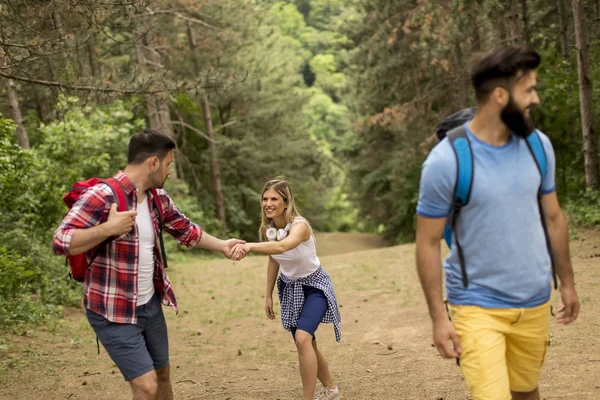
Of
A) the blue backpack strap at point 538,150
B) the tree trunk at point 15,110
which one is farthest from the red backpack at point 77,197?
the tree trunk at point 15,110

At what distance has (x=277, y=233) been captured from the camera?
562 cm

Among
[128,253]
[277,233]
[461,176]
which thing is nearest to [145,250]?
[128,253]

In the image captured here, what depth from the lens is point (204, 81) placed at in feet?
33.4

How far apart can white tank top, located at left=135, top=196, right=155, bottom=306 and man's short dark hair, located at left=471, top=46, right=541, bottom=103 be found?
7.49 ft

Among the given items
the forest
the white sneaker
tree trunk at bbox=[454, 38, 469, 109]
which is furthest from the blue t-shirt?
tree trunk at bbox=[454, 38, 469, 109]

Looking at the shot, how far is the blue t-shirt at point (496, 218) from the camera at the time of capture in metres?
3.18

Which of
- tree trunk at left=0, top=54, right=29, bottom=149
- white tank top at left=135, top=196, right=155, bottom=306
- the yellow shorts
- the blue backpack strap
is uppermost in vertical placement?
tree trunk at left=0, top=54, right=29, bottom=149

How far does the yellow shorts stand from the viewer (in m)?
3.16

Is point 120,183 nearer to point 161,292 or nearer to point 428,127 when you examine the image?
point 161,292

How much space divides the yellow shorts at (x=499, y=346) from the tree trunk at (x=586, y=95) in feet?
39.1

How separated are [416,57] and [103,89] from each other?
1949 cm

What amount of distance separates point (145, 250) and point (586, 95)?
41.4 feet

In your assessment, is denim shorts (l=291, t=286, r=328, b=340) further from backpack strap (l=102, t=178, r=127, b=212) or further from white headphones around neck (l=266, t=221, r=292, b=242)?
backpack strap (l=102, t=178, r=127, b=212)

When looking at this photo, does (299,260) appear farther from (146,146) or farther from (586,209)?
(586,209)
